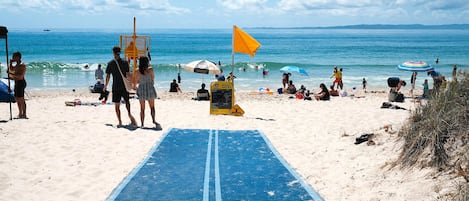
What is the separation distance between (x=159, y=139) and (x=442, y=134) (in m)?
5.10

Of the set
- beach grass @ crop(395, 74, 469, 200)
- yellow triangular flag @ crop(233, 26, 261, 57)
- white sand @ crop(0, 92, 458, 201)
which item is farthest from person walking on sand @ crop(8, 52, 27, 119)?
beach grass @ crop(395, 74, 469, 200)

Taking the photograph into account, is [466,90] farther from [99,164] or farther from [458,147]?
[99,164]

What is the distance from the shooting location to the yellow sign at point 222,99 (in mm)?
12031

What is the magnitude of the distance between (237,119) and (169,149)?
13.1 feet

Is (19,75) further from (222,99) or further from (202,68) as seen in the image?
(202,68)

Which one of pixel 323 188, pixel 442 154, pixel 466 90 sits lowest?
pixel 323 188

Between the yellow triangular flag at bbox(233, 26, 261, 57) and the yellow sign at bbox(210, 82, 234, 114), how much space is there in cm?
107

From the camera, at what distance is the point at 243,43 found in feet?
38.8

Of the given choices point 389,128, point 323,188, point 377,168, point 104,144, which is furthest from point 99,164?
point 389,128

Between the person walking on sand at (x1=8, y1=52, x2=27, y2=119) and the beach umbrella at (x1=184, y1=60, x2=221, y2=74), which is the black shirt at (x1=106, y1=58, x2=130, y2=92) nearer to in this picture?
the person walking on sand at (x1=8, y1=52, x2=27, y2=119)

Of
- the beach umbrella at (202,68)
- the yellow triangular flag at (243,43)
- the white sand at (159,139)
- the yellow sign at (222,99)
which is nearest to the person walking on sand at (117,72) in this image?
the white sand at (159,139)

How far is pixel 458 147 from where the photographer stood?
5402 millimetres

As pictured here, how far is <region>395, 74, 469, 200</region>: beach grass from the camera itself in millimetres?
5334

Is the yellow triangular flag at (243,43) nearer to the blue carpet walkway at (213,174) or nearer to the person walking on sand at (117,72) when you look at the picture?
the person walking on sand at (117,72)
